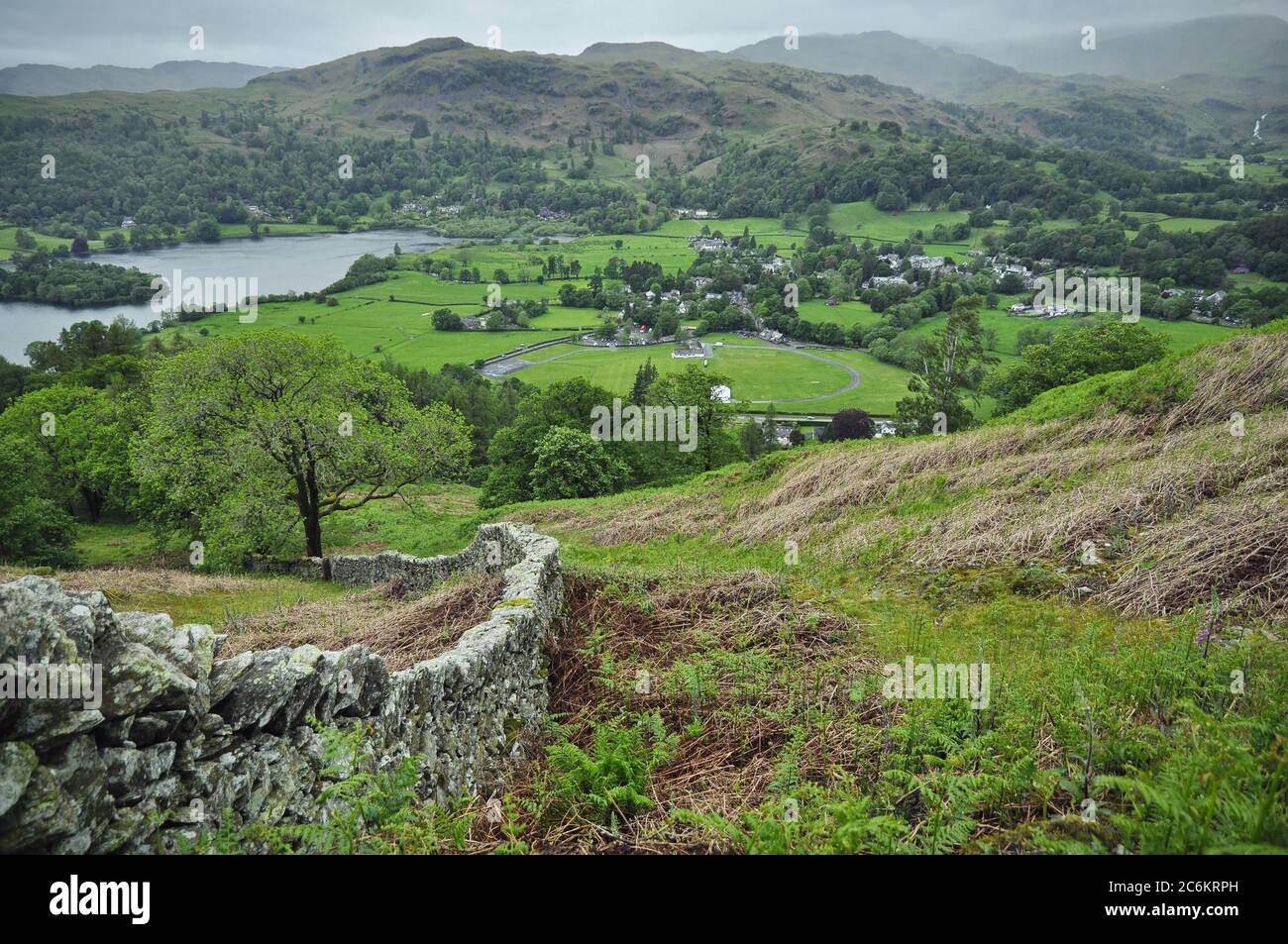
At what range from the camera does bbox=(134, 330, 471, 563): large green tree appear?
25.8 meters

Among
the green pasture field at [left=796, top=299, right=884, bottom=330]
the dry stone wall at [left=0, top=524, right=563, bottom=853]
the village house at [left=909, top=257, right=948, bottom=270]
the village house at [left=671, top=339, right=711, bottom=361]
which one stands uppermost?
the village house at [left=909, top=257, right=948, bottom=270]

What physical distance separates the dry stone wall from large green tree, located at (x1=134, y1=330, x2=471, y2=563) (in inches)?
817

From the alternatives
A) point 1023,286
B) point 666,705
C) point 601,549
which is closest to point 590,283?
point 1023,286

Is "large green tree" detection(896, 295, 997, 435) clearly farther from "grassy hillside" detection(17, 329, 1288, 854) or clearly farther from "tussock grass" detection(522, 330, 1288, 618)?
"grassy hillside" detection(17, 329, 1288, 854)

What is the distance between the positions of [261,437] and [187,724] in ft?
77.0

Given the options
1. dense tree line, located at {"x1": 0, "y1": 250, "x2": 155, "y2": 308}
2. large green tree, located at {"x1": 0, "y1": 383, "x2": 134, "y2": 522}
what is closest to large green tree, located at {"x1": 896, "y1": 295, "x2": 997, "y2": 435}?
large green tree, located at {"x1": 0, "y1": 383, "x2": 134, "y2": 522}

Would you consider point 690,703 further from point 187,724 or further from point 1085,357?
point 1085,357

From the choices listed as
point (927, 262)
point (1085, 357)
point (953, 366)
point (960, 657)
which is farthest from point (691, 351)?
point (960, 657)

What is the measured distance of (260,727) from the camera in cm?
598

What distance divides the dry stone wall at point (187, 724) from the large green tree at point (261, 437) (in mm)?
20752

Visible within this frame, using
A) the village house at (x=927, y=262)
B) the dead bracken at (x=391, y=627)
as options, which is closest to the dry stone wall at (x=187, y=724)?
the dead bracken at (x=391, y=627)

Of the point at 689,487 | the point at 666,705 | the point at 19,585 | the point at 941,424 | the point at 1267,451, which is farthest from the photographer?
the point at 941,424
